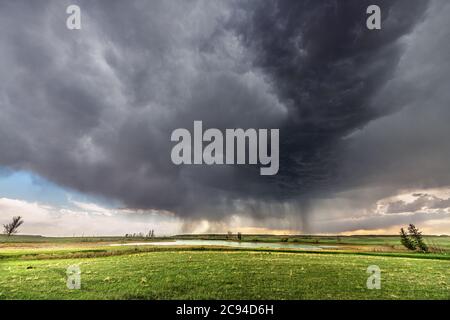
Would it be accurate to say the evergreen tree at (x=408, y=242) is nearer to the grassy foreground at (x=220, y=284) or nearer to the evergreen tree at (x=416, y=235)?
the evergreen tree at (x=416, y=235)

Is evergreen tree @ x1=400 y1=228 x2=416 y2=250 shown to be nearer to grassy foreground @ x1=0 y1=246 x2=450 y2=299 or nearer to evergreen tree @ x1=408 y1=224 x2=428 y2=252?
evergreen tree @ x1=408 y1=224 x2=428 y2=252

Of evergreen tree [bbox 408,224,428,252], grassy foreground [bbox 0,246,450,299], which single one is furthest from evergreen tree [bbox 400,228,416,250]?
grassy foreground [bbox 0,246,450,299]

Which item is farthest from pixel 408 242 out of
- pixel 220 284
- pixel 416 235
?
pixel 220 284

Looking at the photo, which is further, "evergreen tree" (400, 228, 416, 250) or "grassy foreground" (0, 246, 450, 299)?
"evergreen tree" (400, 228, 416, 250)

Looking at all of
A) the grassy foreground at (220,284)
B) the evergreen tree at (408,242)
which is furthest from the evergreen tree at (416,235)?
the grassy foreground at (220,284)

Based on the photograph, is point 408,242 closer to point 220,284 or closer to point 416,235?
point 416,235

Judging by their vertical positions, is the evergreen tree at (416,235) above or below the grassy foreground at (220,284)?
below

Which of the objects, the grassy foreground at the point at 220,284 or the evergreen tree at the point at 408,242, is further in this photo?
the evergreen tree at the point at 408,242

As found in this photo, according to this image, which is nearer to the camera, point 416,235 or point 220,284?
point 220,284
